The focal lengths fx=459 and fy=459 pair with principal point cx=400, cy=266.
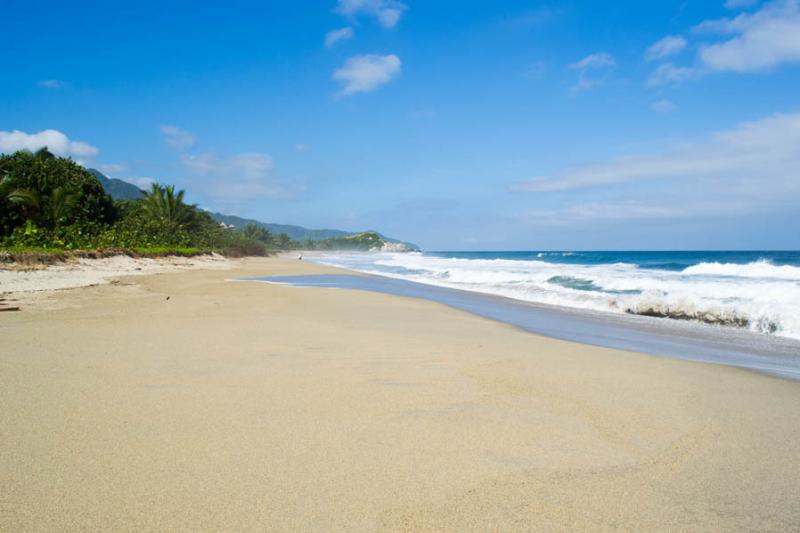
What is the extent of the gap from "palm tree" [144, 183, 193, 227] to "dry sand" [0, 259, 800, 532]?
115 ft

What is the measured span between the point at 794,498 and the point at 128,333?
6686mm

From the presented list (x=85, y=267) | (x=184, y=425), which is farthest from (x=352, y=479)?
(x=85, y=267)

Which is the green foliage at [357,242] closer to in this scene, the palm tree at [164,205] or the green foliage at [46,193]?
the palm tree at [164,205]

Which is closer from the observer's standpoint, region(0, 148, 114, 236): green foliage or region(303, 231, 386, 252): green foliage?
region(0, 148, 114, 236): green foliage

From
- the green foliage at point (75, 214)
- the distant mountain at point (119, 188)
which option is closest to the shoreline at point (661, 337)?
the green foliage at point (75, 214)

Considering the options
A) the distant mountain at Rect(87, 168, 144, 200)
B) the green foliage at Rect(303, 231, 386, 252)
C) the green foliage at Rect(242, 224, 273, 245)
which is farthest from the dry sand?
the distant mountain at Rect(87, 168, 144, 200)

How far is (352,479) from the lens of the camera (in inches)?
92.5

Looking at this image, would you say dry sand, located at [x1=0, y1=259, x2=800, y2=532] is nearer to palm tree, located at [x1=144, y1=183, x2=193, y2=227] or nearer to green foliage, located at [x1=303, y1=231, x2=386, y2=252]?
palm tree, located at [x1=144, y1=183, x2=193, y2=227]

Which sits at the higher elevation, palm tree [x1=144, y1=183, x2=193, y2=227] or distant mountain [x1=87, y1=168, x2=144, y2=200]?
distant mountain [x1=87, y1=168, x2=144, y2=200]

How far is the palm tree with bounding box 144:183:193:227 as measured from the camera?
3681cm

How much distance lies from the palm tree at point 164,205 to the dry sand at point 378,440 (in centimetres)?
3498

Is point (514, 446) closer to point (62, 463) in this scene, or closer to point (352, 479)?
point (352, 479)

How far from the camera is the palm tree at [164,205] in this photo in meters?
36.8

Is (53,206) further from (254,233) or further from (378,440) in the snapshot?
(254,233)
